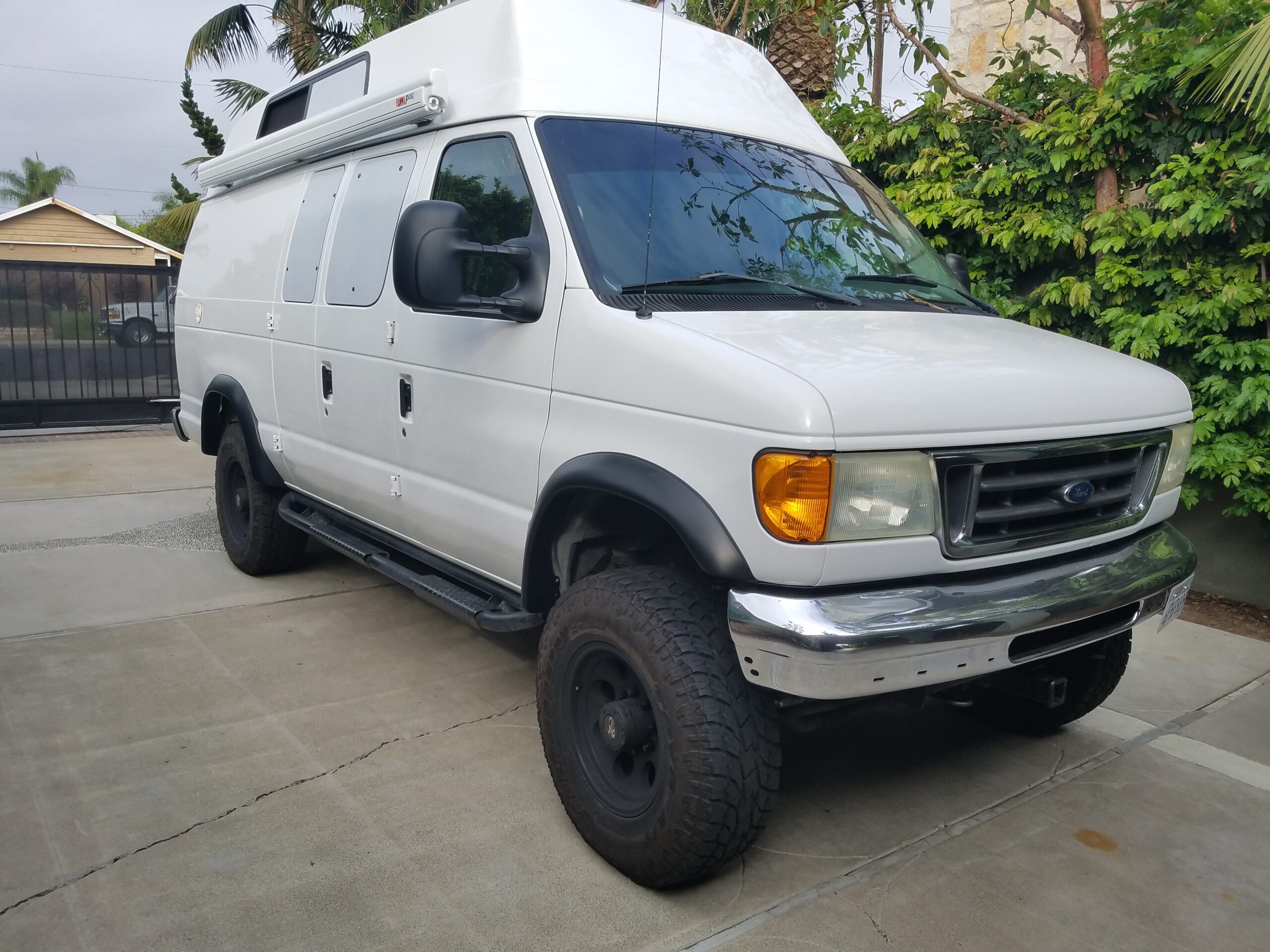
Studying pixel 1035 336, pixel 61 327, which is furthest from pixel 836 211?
pixel 61 327

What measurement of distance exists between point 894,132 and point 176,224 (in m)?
20.6

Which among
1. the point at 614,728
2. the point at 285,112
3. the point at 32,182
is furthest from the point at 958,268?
the point at 32,182

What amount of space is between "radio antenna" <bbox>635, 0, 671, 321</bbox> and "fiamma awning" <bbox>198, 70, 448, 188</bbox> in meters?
0.84

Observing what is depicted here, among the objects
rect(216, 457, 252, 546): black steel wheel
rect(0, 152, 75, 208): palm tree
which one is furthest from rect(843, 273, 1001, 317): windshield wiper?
rect(0, 152, 75, 208): palm tree

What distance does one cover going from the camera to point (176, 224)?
23.5 metres

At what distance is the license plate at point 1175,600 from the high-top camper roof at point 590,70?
2179 millimetres

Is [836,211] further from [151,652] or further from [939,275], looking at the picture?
[151,652]

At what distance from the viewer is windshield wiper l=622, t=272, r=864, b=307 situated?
324 centimetres

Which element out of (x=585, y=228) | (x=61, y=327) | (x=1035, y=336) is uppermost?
(x=585, y=228)

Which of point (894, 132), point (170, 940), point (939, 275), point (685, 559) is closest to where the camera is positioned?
point (170, 940)

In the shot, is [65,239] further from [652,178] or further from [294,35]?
[652,178]

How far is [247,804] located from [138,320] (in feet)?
32.9

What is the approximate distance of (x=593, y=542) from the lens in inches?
134

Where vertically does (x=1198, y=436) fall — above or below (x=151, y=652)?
above
